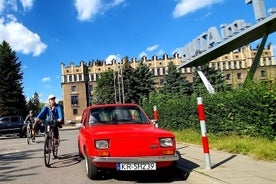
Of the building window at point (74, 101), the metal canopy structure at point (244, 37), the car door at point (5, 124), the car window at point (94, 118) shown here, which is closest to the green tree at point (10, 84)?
the building window at point (74, 101)

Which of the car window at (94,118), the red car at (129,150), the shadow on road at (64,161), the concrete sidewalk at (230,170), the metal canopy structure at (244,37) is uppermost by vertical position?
the metal canopy structure at (244,37)

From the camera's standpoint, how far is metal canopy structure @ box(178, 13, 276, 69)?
20.3 m

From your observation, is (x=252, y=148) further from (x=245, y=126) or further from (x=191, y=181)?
(x=191, y=181)

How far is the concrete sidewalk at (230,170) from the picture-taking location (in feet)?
19.4

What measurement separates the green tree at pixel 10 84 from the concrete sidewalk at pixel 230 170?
62.3 meters

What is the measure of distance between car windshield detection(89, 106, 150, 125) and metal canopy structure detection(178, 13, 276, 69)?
1409 cm

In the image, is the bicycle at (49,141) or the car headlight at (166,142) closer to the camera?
the car headlight at (166,142)

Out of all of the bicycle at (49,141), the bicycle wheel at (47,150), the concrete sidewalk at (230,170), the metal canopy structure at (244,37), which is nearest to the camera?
the concrete sidewalk at (230,170)

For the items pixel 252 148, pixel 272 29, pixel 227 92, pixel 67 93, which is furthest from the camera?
pixel 67 93

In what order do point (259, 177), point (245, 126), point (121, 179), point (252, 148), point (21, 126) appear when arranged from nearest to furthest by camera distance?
point (259, 177) < point (121, 179) < point (252, 148) < point (245, 126) < point (21, 126)

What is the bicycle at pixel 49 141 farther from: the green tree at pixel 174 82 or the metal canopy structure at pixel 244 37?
the green tree at pixel 174 82

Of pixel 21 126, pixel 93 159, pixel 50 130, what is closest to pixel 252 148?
pixel 93 159

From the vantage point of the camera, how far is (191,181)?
6664mm

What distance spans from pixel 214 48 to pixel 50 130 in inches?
736
